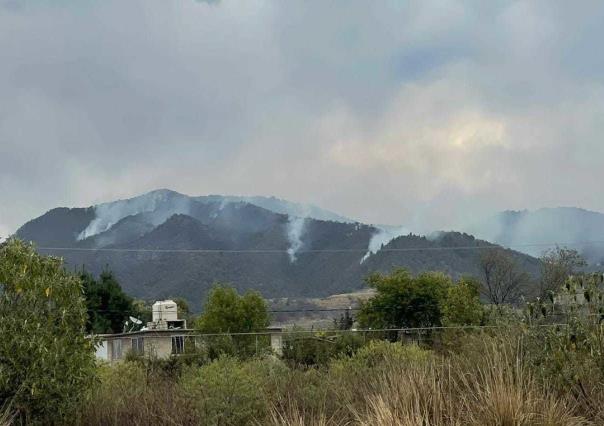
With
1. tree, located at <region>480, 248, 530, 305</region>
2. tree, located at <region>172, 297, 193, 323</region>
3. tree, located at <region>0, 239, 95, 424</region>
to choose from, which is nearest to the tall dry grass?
tree, located at <region>0, 239, 95, 424</region>

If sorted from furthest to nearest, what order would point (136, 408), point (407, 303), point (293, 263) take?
point (293, 263), point (407, 303), point (136, 408)

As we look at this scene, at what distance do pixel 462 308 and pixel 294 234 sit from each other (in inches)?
5075

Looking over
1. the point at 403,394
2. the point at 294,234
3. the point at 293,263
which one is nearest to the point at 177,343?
the point at 403,394

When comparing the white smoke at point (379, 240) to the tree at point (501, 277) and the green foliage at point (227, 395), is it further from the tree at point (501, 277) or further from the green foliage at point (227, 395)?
the green foliage at point (227, 395)

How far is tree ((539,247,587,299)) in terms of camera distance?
184ft

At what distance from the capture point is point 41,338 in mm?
9344

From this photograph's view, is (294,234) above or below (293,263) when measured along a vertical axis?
above

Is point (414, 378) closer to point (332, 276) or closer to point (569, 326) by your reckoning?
point (569, 326)

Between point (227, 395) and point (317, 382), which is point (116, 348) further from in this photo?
point (227, 395)

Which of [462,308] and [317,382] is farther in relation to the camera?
[462,308]

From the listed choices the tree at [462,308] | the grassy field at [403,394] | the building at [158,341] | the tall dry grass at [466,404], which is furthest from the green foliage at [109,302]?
the tall dry grass at [466,404]

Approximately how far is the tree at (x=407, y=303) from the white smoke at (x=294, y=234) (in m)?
92.7

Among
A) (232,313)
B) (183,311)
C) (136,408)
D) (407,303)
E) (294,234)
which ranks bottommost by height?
(136,408)

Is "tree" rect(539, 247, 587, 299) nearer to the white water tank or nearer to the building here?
the building
